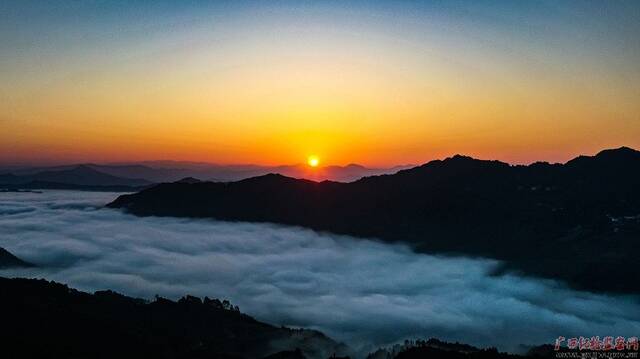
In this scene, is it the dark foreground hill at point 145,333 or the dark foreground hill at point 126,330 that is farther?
the dark foreground hill at point 145,333

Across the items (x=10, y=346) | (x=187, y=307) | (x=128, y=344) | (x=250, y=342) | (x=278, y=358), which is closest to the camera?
(x=10, y=346)

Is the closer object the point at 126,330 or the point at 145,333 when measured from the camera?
the point at 126,330

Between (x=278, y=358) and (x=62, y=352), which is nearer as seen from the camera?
(x=62, y=352)

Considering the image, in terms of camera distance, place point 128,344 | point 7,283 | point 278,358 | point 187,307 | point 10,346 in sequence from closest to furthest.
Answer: point 10,346 < point 128,344 < point 278,358 < point 7,283 < point 187,307

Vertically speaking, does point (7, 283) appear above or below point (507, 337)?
above

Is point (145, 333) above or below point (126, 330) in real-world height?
below

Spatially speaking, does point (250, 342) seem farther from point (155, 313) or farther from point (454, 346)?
point (454, 346)

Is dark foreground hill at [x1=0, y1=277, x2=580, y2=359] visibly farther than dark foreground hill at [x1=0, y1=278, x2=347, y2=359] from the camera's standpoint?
Yes

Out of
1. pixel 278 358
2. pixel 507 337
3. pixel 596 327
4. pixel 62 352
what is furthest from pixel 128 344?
pixel 596 327
